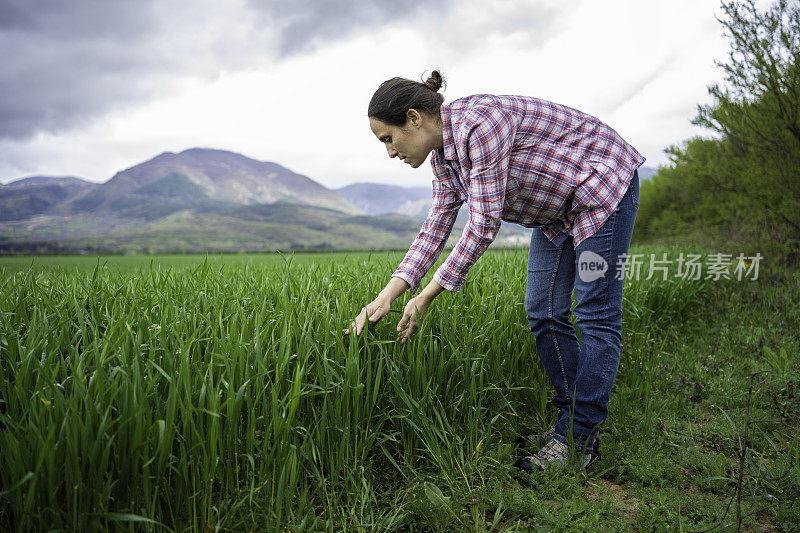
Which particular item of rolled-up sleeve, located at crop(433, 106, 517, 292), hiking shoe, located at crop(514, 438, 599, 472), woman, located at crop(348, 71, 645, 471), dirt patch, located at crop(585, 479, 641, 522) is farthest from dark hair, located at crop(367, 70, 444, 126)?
dirt patch, located at crop(585, 479, 641, 522)

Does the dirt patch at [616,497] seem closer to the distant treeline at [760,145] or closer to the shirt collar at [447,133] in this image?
the shirt collar at [447,133]

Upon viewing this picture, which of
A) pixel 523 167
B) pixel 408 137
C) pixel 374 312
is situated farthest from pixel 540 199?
pixel 374 312

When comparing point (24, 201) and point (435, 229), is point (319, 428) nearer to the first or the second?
point (435, 229)

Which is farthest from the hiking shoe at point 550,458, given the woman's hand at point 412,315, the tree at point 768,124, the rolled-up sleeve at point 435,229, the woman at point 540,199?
the tree at point 768,124

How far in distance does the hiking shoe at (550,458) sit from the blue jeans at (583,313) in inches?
1.5

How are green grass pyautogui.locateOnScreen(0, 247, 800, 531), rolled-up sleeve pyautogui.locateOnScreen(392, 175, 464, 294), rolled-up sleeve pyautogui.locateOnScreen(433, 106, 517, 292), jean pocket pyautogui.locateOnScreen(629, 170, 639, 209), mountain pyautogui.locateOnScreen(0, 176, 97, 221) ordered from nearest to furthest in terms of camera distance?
green grass pyautogui.locateOnScreen(0, 247, 800, 531) → rolled-up sleeve pyautogui.locateOnScreen(433, 106, 517, 292) → jean pocket pyautogui.locateOnScreen(629, 170, 639, 209) → rolled-up sleeve pyautogui.locateOnScreen(392, 175, 464, 294) → mountain pyautogui.locateOnScreen(0, 176, 97, 221)

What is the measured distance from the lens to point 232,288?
2973mm

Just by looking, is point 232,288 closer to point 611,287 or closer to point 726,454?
point 611,287

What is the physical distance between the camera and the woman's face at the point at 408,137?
1809 mm

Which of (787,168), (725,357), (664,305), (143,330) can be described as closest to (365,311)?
(143,330)

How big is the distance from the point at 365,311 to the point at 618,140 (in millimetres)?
1324

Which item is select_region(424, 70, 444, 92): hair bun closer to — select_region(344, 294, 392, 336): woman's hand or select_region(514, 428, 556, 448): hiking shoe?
select_region(344, 294, 392, 336): woman's hand

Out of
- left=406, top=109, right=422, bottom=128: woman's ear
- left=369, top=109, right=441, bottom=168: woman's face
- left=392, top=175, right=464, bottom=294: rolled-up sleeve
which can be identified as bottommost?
left=392, top=175, right=464, bottom=294: rolled-up sleeve

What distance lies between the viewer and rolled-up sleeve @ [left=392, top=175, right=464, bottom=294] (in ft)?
6.81
